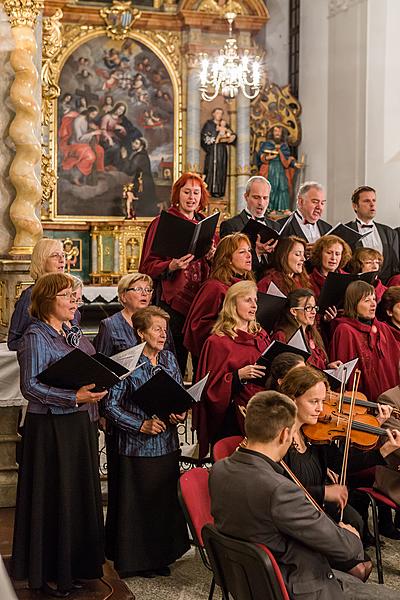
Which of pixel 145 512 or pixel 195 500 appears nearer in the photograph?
pixel 195 500

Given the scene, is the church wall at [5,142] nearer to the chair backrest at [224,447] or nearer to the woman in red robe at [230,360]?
the woman in red robe at [230,360]

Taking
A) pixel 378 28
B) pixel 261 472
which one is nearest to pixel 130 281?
pixel 261 472

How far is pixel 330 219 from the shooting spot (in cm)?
1340

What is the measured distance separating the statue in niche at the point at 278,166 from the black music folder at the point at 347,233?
7017mm

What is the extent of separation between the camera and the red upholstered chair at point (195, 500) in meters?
4.16

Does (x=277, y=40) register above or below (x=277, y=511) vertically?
above

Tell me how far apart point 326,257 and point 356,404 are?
60.4 inches

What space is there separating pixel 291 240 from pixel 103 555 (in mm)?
2377

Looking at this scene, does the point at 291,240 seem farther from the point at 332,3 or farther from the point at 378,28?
the point at 332,3

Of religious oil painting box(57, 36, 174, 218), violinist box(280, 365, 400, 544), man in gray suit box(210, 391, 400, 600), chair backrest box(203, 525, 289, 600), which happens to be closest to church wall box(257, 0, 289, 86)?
religious oil painting box(57, 36, 174, 218)

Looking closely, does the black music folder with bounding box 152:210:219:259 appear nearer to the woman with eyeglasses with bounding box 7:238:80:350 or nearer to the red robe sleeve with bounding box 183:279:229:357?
the red robe sleeve with bounding box 183:279:229:357

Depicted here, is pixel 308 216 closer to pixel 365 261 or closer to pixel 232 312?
pixel 365 261

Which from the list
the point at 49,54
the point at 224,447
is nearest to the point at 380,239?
the point at 224,447

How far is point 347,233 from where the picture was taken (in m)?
6.90
